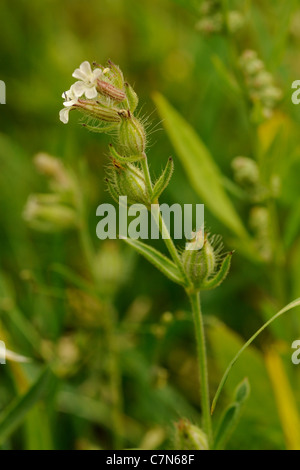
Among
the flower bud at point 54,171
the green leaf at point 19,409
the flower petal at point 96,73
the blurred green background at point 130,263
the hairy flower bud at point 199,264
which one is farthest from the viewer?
the flower bud at point 54,171

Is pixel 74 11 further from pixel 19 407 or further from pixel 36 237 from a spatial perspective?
pixel 19 407

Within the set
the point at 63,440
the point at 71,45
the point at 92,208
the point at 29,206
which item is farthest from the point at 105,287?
the point at 71,45

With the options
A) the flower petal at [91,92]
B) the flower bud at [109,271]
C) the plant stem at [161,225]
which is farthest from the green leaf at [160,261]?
the flower bud at [109,271]

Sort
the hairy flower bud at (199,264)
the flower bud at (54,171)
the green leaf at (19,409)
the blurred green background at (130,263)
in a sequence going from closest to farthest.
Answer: the hairy flower bud at (199,264)
the green leaf at (19,409)
the blurred green background at (130,263)
the flower bud at (54,171)

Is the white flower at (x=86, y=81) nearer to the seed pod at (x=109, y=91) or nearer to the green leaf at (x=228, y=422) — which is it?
the seed pod at (x=109, y=91)

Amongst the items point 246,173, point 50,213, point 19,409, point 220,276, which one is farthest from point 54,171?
point 220,276

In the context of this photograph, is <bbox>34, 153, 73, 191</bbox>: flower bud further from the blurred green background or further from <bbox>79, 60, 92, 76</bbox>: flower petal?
<bbox>79, 60, 92, 76</bbox>: flower petal
